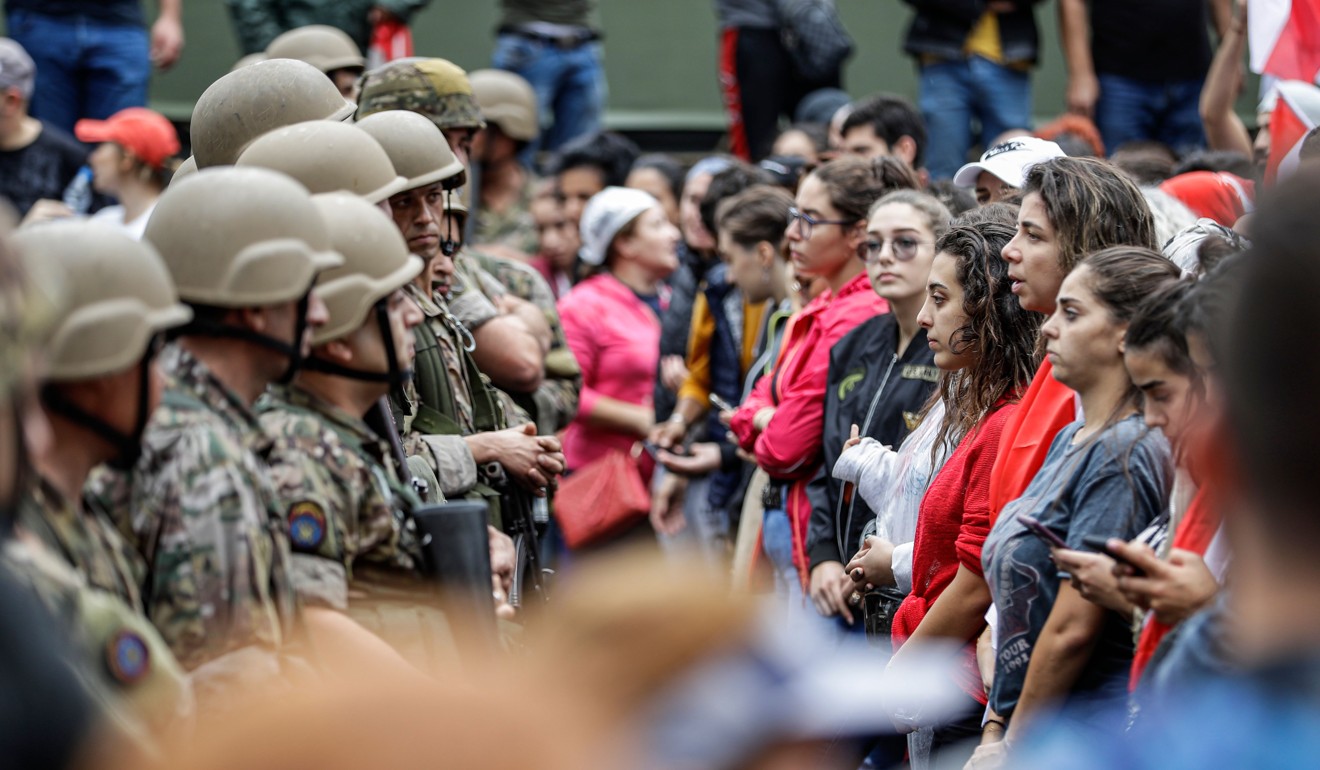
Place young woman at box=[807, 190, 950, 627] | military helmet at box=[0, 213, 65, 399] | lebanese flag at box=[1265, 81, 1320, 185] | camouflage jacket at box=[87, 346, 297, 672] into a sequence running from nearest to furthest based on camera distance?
military helmet at box=[0, 213, 65, 399]
camouflage jacket at box=[87, 346, 297, 672]
young woman at box=[807, 190, 950, 627]
lebanese flag at box=[1265, 81, 1320, 185]

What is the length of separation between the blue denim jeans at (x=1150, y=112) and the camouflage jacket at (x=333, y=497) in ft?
22.0

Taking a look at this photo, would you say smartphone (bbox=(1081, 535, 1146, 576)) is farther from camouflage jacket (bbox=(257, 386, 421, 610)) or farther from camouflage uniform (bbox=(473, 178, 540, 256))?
camouflage uniform (bbox=(473, 178, 540, 256))

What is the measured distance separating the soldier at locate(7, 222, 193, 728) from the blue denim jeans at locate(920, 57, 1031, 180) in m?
6.63

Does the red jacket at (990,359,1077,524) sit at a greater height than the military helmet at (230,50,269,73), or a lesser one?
lesser

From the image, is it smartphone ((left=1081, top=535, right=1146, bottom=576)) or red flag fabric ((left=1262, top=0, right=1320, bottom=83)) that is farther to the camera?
red flag fabric ((left=1262, top=0, right=1320, bottom=83))

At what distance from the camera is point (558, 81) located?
9.44 metres

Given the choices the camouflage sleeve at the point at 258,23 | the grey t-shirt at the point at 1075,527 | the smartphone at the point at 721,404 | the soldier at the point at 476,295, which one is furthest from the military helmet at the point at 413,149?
the camouflage sleeve at the point at 258,23

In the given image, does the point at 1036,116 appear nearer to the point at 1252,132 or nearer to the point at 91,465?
the point at 1252,132

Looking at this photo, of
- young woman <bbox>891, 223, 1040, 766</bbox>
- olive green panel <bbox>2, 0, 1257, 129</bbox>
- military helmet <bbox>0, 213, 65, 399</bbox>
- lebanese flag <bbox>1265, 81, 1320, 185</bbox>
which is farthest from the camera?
olive green panel <bbox>2, 0, 1257, 129</bbox>

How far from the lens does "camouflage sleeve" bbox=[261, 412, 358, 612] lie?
287cm

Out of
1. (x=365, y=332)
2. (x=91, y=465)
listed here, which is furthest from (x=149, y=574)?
(x=365, y=332)

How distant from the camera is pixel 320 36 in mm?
6469

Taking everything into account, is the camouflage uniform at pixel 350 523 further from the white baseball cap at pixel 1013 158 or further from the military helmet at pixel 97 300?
the white baseball cap at pixel 1013 158

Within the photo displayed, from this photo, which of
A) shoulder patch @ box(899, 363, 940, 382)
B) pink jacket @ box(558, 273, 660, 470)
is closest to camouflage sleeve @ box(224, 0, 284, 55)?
pink jacket @ box(558, 273, 660, 470)
